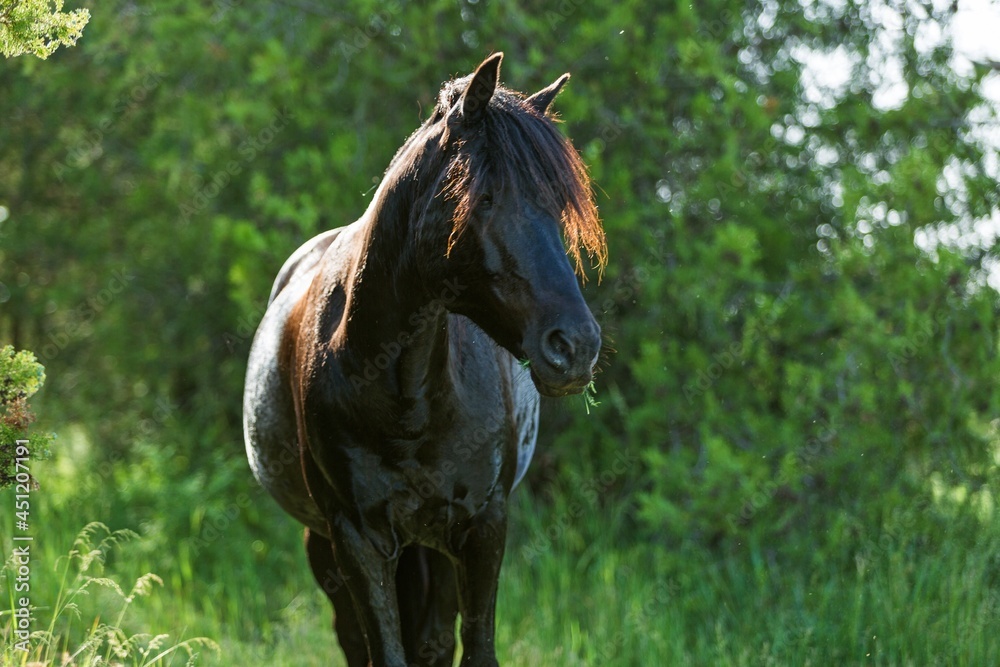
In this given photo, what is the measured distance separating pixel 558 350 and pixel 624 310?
5181 mm

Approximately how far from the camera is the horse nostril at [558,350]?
2.53 metres

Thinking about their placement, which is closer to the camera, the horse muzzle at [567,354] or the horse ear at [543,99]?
the horse muzzle at [567,354]

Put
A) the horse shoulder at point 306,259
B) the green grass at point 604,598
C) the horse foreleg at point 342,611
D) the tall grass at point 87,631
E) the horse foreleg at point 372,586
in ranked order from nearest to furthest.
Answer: the horse foreleg at point 372,586 → the tall grass at point 87,631 → the horse foreleg at point 342,611 → the horse shoulder at point 306,259 → the green grass at point 604,598

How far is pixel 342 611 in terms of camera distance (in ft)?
13.5

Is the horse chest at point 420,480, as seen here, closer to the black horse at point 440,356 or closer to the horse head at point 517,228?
the black horse at point 440,356

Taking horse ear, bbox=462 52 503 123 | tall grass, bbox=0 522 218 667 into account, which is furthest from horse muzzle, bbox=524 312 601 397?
tall grass, bbox=0 522 218 667

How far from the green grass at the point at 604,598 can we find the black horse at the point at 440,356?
967 millimetres

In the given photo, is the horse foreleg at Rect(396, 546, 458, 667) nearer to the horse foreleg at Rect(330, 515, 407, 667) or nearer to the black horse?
the black horse

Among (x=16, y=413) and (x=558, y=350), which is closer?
(x=558, y=350)

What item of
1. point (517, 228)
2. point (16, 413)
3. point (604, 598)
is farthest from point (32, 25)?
point (604, 598)

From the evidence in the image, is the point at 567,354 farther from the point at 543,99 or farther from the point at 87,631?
the point at 87,631

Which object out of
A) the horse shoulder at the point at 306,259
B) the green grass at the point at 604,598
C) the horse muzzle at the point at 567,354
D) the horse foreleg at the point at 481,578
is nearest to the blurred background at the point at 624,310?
the green grass at the point at 604,598

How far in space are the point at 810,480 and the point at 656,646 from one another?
5.52 ft

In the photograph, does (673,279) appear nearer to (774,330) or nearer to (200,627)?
(774,330)
